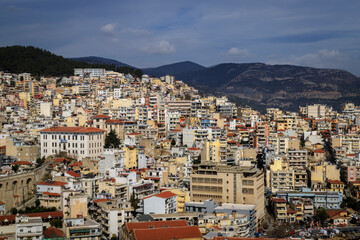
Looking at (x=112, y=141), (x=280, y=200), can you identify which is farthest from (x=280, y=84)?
(x=280, y=200)

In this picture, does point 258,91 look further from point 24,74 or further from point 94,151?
point 94,151

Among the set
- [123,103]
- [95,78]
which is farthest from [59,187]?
[95,78]

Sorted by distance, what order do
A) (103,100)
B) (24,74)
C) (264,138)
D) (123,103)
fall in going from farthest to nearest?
(24,74)
(103,100)
(123,103)
(264,138)

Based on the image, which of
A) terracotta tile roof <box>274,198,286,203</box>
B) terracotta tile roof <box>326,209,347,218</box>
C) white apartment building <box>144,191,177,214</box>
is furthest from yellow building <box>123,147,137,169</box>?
terracotta tile roof <box>326,209,347,218</box>

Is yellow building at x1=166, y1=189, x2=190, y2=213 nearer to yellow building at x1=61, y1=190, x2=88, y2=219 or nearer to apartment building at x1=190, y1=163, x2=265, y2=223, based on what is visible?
apartment building at x1=190, y1=163, x2=265, y2=223

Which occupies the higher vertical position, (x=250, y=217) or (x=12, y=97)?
(x=12, y=97)
